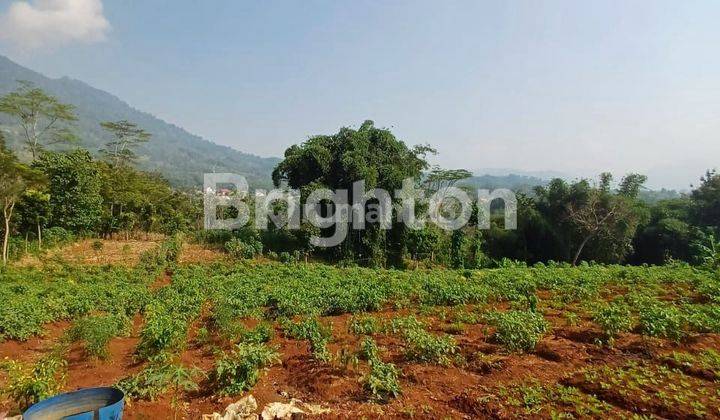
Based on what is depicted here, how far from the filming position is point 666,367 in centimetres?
602

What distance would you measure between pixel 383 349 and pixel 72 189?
68.6ft

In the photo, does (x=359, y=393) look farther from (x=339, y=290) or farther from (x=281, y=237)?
(x=281, y=237)

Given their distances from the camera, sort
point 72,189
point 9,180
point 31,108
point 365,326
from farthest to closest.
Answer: point 31,108 → point 72,189 → point 9,180 → point 365,326

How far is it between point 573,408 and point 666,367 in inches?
90.2

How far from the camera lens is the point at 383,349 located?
7484 mm

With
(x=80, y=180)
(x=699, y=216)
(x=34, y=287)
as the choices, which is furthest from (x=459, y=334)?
(x=699, y=216)

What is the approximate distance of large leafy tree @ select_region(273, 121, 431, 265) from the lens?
22859mm

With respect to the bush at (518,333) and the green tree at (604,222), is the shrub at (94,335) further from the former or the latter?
the green tree at (604,222)

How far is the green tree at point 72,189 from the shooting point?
20.6 m

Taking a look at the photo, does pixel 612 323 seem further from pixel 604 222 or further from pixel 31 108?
pixel 31 108

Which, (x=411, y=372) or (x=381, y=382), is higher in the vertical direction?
(x=381, y=382)

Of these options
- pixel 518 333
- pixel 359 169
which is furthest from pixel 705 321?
pixel 359 169

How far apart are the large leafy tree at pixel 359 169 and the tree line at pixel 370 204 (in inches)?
2.5

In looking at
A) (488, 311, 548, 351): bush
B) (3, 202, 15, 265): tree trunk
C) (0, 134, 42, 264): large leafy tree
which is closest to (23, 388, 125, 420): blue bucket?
(488, 311, 548, 351): bush
